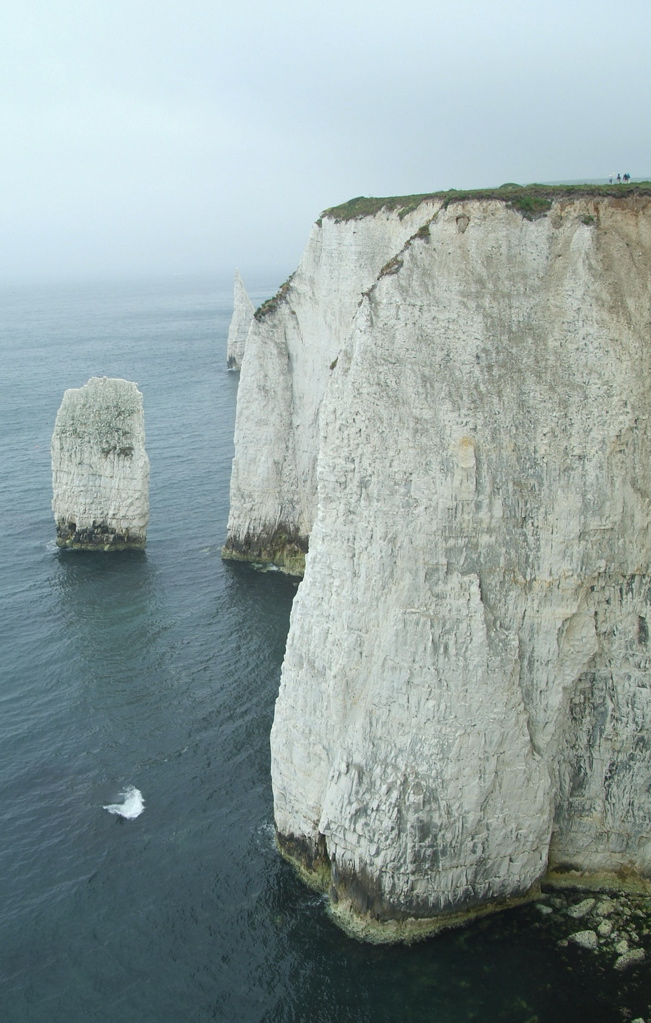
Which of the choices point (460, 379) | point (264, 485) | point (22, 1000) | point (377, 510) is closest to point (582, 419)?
point (460, 379)

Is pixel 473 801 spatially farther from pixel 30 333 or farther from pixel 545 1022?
pixel 30 333

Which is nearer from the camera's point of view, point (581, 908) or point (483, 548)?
point (483, 548)

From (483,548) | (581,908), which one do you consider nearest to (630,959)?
(581,908)

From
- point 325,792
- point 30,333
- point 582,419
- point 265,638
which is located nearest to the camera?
point 582,419

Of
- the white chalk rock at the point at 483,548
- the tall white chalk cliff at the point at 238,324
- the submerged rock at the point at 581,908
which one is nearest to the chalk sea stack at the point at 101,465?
the white chalk rock at the point at 483,548

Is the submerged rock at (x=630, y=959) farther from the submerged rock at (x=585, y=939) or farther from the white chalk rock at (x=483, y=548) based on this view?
the white chalk rock at (x=483, y=548)

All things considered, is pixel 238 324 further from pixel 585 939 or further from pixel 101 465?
pixel 585 939
